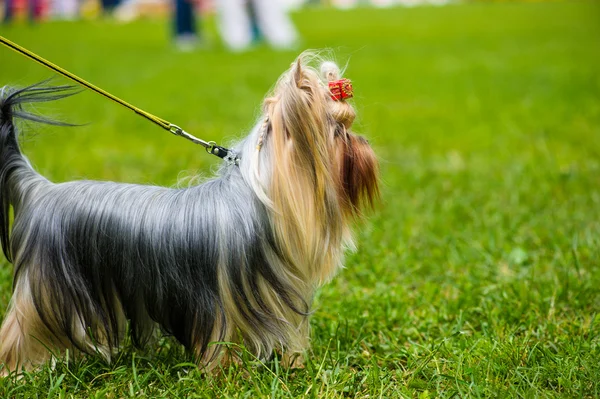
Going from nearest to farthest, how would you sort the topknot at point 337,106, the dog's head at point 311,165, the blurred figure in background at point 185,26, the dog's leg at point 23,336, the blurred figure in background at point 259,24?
the dog's head at point 311,165 < the topknot at point 337,106 < the dog's leg at point 23,336 < the blurred figure in background at point 259,24 < the blurred figure in background at point 185,26

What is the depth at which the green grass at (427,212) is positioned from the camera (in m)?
2.71

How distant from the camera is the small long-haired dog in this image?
2.50 metres

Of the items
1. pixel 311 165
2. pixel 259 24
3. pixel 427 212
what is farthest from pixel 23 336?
pixel 259 24

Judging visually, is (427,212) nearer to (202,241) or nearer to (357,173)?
(357,173)

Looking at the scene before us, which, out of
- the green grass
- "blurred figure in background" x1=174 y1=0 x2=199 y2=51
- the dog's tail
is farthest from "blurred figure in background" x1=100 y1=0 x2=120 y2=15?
the dog's tail

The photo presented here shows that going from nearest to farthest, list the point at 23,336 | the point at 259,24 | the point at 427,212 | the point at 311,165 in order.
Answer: the point at 311,165
the point at 23,336
the point at 427,212
the point at 259,24

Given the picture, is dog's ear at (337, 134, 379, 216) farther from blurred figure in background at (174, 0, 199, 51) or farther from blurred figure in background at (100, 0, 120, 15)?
blurred figure in background at (100, 0, 120, 15)

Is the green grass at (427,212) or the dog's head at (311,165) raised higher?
the dog's head at (311,165)

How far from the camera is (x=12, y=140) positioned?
9.23ft

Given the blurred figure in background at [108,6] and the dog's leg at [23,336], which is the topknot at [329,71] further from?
the blurred figure in background at [108,6]

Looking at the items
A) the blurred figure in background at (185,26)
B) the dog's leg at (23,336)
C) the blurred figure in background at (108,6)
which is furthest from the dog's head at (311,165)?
the blurred figure in background at (108,6)

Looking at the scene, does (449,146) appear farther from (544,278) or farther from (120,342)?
(120,342)

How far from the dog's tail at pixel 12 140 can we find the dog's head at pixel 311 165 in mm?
937

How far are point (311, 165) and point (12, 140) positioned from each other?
126 cm
